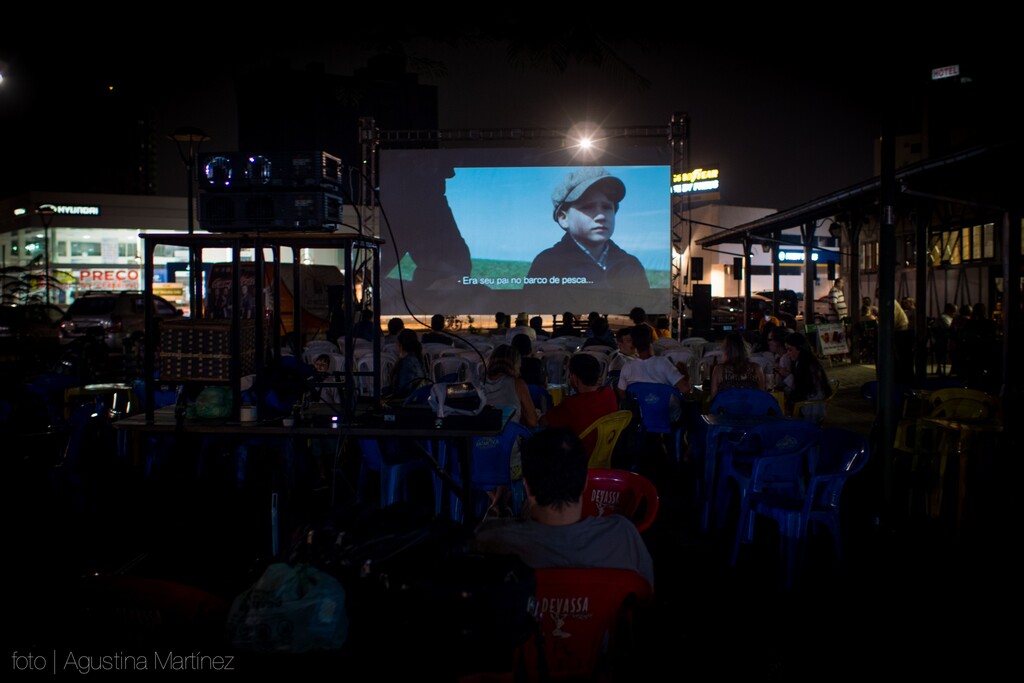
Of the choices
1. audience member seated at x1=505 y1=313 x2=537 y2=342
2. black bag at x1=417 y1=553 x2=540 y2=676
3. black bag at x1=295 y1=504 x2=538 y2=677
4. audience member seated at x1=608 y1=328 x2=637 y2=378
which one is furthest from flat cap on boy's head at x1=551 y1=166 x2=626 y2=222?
black bag at x1=417 y1=553 x2=540 y2=676

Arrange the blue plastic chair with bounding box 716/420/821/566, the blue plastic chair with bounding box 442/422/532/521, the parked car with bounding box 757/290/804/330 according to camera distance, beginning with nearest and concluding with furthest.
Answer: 1. the blue plastic chair with bounding box 716/420/821/566
2. the blue plastic chair with bounding box 442/422/532/521
3. the parked car with bounding box 757/290/804/330

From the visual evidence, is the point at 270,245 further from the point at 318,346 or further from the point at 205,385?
the point at 318,346

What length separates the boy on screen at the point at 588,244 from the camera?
1454 cm

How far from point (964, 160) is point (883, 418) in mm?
4251

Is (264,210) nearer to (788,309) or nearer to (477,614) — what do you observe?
(477,614)

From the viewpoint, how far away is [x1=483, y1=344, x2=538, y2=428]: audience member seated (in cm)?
545

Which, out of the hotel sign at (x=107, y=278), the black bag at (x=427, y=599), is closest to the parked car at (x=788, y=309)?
the black bag at (x=427, y=599)

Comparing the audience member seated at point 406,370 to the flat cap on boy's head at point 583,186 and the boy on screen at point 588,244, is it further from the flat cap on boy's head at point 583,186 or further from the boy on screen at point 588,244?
the flat cap on boy's head at point 583,186

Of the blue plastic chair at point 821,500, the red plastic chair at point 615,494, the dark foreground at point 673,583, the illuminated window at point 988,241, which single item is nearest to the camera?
the dark foreground at point 673,583

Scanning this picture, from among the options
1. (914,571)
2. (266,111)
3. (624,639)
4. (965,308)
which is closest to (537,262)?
(965,308)

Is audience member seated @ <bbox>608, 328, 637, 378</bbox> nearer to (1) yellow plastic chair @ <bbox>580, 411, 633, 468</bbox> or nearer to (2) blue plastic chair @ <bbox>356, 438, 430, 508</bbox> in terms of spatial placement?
(1) yellow plastic chair @ <bbox>580, 411, 633, 468</bbox>

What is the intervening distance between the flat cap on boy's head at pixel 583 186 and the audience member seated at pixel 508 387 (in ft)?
30.8

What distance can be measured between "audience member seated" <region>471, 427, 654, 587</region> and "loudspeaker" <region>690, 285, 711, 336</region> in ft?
43.1

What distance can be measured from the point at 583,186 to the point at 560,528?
41.7ft
